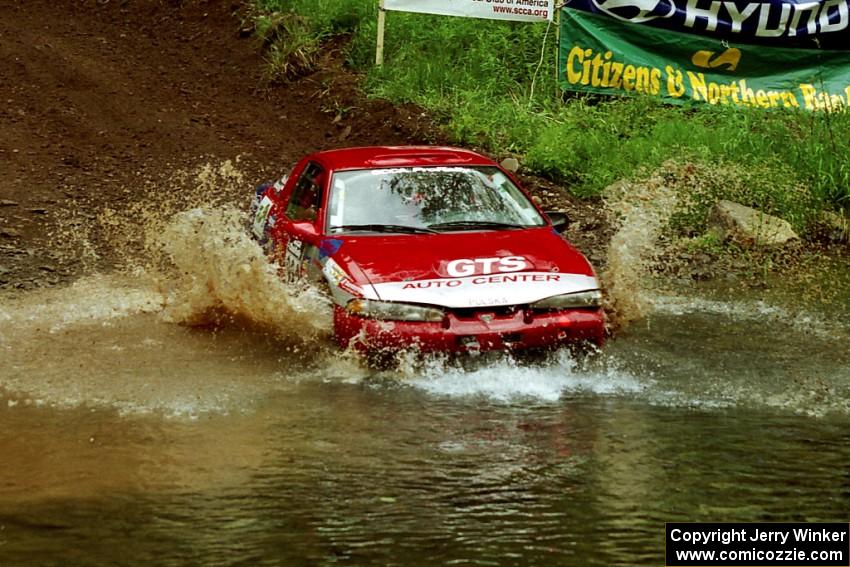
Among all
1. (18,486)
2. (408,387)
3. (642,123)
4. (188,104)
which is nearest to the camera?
(18,486)

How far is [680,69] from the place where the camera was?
15836mm

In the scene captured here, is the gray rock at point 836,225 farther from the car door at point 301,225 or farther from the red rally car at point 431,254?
the car door at point 301,225

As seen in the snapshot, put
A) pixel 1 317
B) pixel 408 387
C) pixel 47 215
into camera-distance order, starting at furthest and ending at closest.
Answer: pixel 47 215 → pixel 1 317 → pixel 408 387

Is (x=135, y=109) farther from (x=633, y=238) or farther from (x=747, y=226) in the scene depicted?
(x=747, y=226)

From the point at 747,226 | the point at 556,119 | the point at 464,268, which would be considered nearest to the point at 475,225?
the point at 464,268

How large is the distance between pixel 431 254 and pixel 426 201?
841 millimetres

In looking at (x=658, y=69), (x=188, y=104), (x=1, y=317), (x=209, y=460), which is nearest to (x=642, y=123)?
(x=658, y=69)

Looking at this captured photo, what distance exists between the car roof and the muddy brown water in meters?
1.15

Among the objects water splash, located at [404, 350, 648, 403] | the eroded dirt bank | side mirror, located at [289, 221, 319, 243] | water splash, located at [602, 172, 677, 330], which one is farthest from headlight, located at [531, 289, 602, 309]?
the eroded dirt bank

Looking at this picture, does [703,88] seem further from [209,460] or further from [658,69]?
[209,460]

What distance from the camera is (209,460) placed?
6.40m

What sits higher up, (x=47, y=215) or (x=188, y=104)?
(x=188, y=104)

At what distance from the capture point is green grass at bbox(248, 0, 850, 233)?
44.3ft

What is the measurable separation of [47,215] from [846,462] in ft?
30.0
